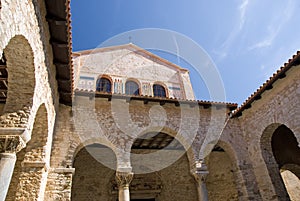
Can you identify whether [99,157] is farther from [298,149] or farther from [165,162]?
[298,149]

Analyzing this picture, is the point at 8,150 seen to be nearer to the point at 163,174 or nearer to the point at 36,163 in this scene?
the point at 36,163

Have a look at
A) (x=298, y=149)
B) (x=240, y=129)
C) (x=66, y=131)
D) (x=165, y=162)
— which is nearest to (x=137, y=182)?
(x=165, y=162)

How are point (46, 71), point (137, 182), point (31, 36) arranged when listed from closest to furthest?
point (31, 36)
point (46, 71)
point (137, 182)

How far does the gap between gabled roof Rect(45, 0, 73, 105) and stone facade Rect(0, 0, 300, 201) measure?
17 centimetres

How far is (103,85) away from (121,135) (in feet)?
18.2

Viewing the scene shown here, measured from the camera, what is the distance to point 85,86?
39.5 feet

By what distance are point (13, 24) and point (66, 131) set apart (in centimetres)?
454

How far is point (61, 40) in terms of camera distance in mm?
5625

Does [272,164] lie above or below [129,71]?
below

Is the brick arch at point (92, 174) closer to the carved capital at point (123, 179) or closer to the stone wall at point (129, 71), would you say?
the carved capital at point (123, 179)

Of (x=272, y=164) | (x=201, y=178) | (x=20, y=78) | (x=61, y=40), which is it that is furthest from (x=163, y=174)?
(x=20, y=78)

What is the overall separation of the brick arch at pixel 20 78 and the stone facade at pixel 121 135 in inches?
0.9

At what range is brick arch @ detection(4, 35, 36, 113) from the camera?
4.48 meters

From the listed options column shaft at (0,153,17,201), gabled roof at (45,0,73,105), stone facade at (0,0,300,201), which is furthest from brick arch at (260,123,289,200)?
column shaft at (0,153,17,201)
